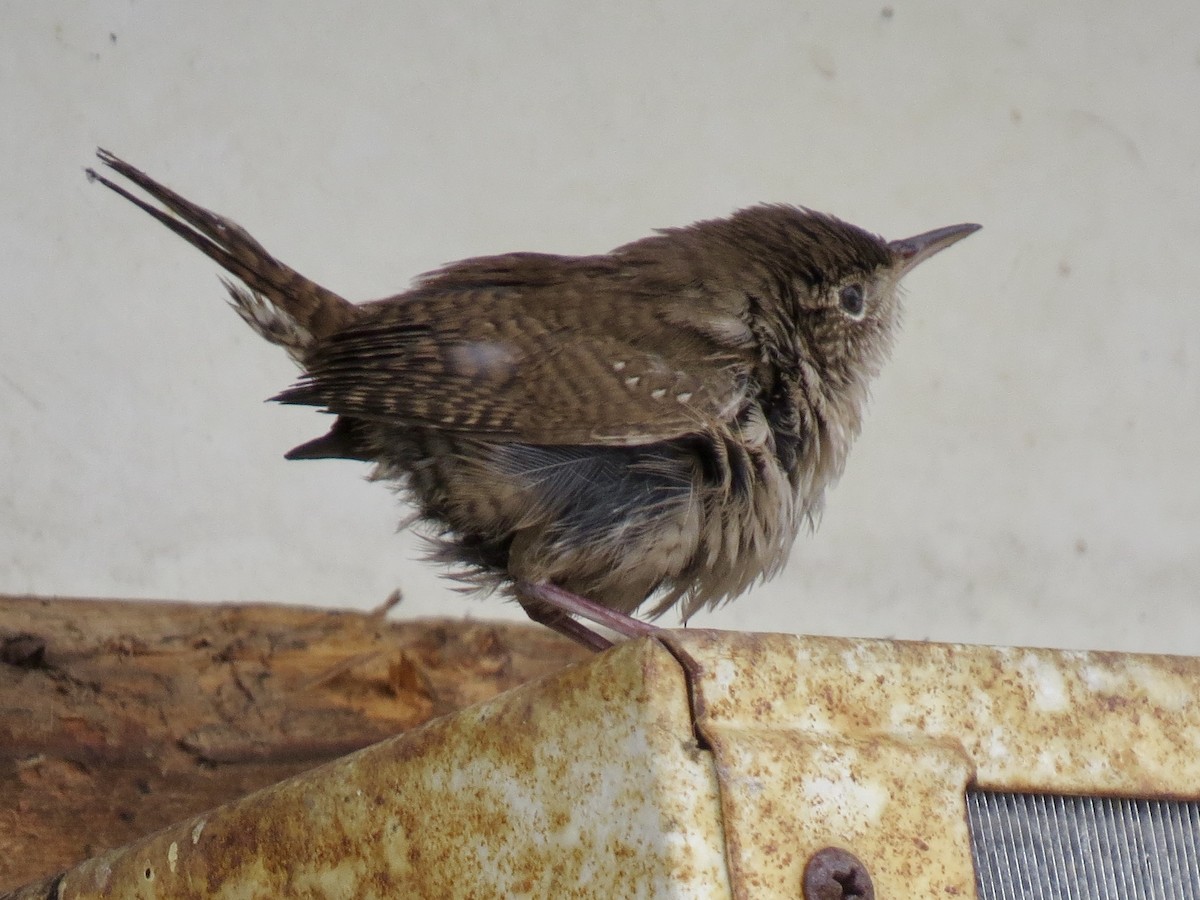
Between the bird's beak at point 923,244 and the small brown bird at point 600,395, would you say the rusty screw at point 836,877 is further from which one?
the bird's beak at point 923,244

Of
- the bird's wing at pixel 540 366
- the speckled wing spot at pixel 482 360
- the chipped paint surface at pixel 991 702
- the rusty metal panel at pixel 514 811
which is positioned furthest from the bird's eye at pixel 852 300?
the rusty metal panel at pixel 514 811

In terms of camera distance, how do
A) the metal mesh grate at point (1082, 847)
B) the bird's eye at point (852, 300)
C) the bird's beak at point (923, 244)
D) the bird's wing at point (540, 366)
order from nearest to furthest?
the metal mesh grate at point (1082, 847), the bird's wing at point (540, 366), the bird's eye at point (852, 300), the bird's beak at point (923, 244)

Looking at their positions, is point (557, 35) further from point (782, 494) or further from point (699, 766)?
point (699, 766)

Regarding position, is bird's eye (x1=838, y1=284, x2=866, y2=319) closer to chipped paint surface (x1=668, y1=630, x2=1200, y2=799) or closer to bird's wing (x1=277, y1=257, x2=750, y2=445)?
bird's wing (x1=277, y1=257, x2=750, y2=445)

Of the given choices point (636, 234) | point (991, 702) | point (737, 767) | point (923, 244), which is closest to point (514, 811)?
point (737, 767)

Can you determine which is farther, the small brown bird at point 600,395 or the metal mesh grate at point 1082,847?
the small brown bird at point 600,395

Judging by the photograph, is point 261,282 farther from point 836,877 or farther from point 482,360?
point 836,877
